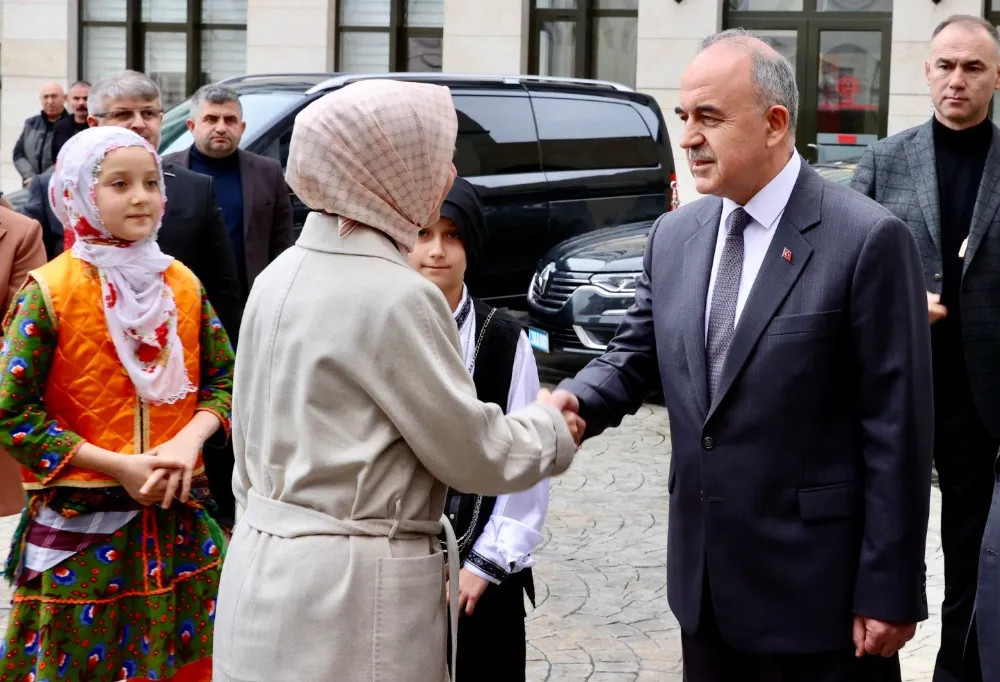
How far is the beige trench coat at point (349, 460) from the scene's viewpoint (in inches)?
118

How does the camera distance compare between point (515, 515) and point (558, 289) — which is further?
point (558, 289)

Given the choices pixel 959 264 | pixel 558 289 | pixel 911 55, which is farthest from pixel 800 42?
pixel 959 264

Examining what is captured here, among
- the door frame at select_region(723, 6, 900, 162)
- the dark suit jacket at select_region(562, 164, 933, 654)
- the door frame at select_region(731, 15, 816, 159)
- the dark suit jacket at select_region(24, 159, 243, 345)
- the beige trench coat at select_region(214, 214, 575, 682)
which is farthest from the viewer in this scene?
the door frame at select_region(731, 15, 816, 159)

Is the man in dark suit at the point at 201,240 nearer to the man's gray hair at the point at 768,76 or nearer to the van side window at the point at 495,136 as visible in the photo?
the man's gray hair at the point at 768,76

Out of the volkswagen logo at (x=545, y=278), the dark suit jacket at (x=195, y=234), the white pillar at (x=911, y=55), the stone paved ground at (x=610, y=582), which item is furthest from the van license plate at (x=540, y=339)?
the white pillar at (x=911, y=55)

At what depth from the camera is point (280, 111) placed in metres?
11.5

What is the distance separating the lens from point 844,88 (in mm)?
21016

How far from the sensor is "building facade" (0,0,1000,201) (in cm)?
2084

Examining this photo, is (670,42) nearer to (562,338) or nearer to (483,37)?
(483,37)

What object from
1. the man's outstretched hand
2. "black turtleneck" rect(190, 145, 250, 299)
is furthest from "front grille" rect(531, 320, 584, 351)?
the man's outstretched hand

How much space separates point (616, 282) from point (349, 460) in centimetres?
875

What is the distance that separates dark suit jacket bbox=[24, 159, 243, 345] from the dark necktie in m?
2.90

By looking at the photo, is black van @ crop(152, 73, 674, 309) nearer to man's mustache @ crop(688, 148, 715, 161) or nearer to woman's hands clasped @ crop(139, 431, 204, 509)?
woman's hands clasped @ crop(139, 431, 204, 509)

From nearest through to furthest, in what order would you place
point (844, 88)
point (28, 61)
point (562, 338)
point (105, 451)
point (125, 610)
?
point (105, 451), point (125, 610), point (562, 338), point (844, 88), point (28, 61)
